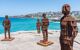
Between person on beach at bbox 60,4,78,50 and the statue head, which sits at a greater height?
the statue head

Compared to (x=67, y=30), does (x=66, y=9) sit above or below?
above

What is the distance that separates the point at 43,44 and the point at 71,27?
783 cm

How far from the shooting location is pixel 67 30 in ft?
18.4

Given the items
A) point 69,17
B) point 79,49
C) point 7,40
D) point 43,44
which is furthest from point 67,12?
point 7,40

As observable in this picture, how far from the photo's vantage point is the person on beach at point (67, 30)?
5.51m

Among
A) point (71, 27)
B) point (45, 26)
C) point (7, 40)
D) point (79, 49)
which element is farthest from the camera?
point (7, 40)

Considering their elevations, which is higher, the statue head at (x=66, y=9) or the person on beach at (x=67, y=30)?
the statue head at (x=66, y=9)

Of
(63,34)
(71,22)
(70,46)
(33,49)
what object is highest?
(71,22)

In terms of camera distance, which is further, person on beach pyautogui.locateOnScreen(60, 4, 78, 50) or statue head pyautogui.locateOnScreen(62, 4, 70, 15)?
statue head pyautogui.locateOnScreen(62, 4, 70, 15)

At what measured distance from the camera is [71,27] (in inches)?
217

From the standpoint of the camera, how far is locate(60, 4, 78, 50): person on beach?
551cm

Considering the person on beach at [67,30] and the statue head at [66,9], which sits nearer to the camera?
the person on beach at [67,30]

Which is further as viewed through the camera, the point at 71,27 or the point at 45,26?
the point at 45,26

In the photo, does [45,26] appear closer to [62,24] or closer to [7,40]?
[7,40]
